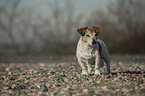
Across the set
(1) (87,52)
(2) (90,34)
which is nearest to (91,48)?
(1) (87,52)

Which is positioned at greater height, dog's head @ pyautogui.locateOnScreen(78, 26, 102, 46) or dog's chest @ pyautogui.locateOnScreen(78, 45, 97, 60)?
dog's head @ pyautogui.locateOnScreen(78, 26, 102, 46)

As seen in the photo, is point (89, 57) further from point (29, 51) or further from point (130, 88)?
point (29, 51)

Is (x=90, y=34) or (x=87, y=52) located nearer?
(x=90, y=34)

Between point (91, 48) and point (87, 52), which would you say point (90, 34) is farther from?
point (87, 52)

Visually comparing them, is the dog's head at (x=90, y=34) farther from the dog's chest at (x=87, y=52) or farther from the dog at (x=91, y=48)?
the dog's chest at (x=87, y=52)

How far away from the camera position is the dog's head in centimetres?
589

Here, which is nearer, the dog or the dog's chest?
the dog

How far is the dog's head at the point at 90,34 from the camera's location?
5895 millimetres

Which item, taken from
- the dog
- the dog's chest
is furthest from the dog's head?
the dog's chest

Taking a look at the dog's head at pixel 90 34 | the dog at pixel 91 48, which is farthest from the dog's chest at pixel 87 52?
Result: the dog's head at pixel 90 34

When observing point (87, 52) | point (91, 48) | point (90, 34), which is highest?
point (90, 34)

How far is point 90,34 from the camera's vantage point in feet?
19.5

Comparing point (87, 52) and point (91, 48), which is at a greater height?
point (91, 48)

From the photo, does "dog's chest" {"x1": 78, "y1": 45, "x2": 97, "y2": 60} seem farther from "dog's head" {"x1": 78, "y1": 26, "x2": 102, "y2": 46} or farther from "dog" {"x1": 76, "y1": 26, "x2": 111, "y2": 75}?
"dog's head" {"x1": 78, "y1": 26, "x2": 102, "y2": 46}
